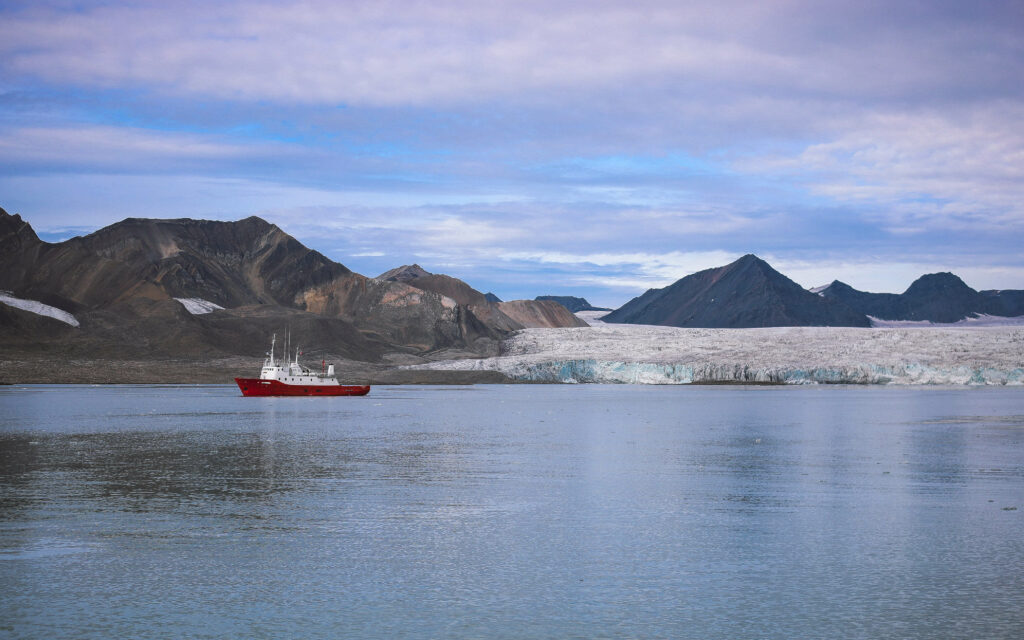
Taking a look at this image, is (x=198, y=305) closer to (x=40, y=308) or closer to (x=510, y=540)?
(x=40, y=308)

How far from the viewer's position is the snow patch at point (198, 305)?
166000mm

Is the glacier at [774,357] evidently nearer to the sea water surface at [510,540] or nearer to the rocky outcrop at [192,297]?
the rocky outcrop at [192,297]

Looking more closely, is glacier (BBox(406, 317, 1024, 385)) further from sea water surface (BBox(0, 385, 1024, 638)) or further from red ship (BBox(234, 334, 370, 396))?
sea water surface (BBox(0, 385, 1024, 638))

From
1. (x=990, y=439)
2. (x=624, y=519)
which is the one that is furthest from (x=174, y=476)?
(x=990, y=439)

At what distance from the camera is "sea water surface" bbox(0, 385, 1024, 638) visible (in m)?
10.1

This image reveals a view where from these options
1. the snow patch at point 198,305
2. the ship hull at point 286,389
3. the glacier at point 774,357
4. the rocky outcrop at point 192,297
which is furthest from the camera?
the snow patch at point 198,305

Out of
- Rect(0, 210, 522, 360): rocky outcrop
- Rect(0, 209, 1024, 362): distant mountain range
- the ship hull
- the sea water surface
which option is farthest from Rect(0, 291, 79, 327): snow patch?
the sea water surface

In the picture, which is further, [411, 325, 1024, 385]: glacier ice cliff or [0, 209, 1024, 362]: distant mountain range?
[0, 209, 1024, 362]: distant mountain range

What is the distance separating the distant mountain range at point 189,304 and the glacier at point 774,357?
2029 cm

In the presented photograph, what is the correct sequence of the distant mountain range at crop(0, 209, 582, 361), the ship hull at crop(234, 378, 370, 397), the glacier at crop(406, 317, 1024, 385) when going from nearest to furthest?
the ship hull at crop(234, 378, 370, 397)
the glacier at crop(406, 317, 1024, 385)
the distant mountain range at crop(0, 209, 582, 361)

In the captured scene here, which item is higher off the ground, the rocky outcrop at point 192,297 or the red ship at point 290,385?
the rocky outcrop at point 192,297

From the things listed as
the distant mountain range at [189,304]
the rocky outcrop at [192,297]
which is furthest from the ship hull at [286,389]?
the rocky outcrop at [192,297]

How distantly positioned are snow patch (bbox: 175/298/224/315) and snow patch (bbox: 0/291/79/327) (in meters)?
32.6

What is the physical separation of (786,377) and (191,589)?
284ft
